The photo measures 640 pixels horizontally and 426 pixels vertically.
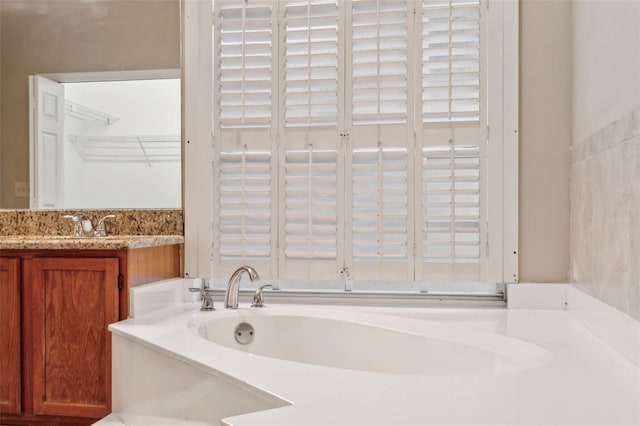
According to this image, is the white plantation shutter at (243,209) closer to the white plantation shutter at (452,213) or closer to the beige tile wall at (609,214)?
the white plantation shutter at (452,213)

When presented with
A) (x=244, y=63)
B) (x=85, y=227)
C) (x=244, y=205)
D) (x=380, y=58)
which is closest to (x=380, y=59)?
(x=380, y=58)

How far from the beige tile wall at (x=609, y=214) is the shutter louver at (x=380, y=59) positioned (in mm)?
764

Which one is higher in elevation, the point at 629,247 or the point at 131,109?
the point at 131,109

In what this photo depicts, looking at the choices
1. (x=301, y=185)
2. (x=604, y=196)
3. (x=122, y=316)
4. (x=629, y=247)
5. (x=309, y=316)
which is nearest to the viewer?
(x=629, y=247)

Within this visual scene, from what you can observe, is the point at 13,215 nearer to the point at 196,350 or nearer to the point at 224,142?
the point at 224,142

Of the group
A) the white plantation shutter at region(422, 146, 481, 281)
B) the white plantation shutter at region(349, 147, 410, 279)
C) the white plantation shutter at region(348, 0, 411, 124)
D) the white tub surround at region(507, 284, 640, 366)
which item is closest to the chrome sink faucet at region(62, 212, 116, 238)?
the white plantation shutter at region(349, 147, 410, 279)

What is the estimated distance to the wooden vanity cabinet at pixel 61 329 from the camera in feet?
7.03

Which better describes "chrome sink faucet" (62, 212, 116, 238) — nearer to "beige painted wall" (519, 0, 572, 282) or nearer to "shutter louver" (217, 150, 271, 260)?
"shutter louver" (217, 150, 271, 260)

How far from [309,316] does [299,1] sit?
1390 millimetres

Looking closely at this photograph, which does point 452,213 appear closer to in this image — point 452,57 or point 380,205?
point 380,205

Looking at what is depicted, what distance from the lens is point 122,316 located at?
2.17m

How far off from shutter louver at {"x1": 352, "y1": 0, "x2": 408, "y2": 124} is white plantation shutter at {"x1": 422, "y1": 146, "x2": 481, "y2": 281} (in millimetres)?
265

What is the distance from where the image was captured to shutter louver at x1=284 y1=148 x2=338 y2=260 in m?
2.50

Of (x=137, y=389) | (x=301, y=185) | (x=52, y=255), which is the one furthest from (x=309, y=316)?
(x=52, y=255)
